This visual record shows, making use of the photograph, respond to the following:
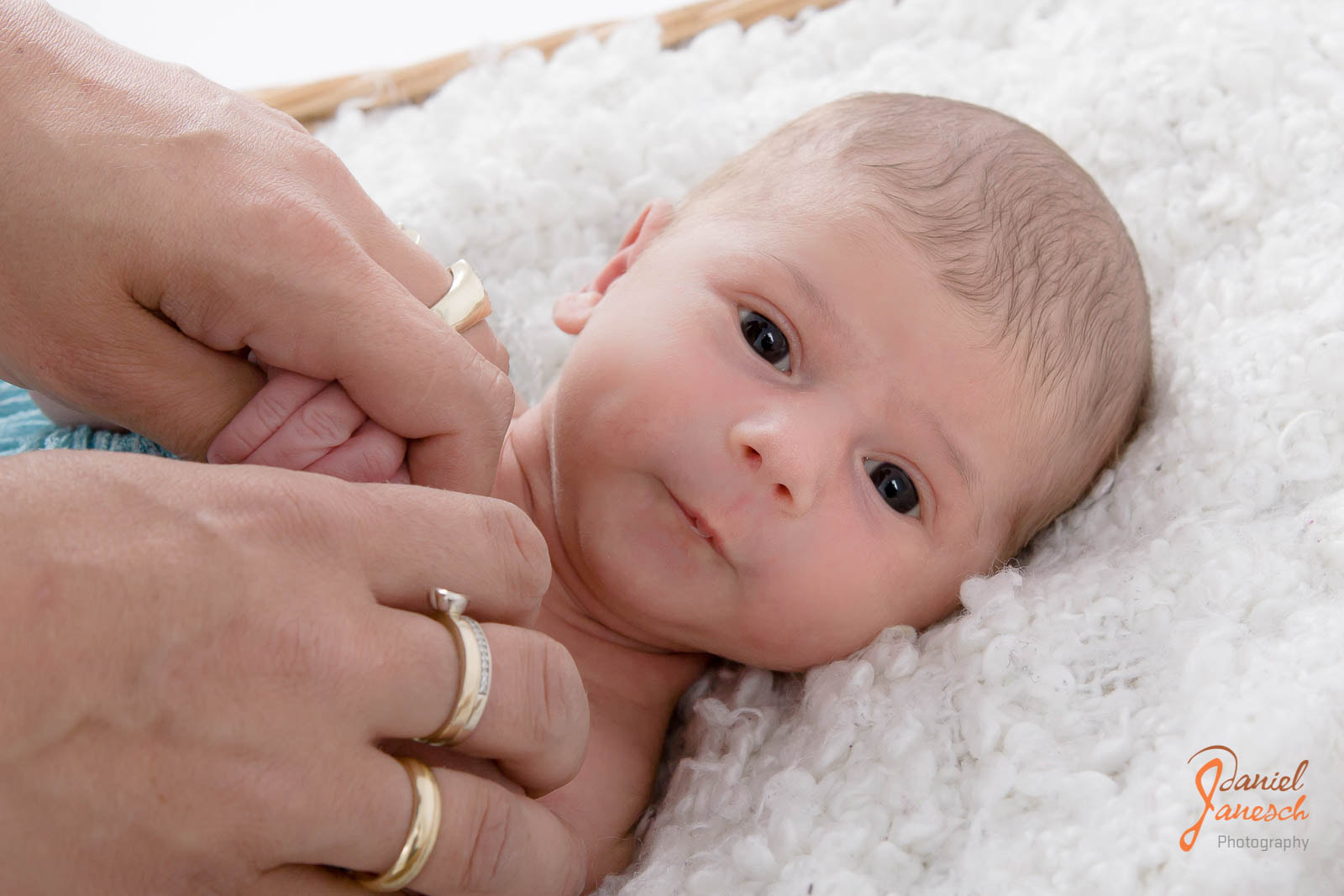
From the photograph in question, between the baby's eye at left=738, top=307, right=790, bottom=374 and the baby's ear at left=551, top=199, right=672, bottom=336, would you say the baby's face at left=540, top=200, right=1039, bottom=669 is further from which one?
the baby's ear at left=551, top=199, right=672, bottom=336

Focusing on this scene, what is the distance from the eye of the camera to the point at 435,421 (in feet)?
3.49

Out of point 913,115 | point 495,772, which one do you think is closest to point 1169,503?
point 913,115

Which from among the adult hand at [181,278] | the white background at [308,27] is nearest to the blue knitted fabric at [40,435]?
the adult hand at [181,278]

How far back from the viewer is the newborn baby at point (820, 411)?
126cm

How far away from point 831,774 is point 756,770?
0.11 metres

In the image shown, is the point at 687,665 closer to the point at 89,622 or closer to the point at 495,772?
the point at 495,772

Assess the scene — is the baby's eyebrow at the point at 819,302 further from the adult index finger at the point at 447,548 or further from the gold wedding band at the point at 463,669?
the gold wedding band at the point at 463,669

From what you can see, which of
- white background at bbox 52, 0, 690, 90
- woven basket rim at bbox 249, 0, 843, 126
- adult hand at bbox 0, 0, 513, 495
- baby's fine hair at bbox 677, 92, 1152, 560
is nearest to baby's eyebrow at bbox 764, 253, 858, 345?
baby's fine hair at bbox 677, 92, 1152, 560

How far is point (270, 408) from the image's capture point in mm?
1061

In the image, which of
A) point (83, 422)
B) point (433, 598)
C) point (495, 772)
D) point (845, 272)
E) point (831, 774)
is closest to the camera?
point (433, 598)

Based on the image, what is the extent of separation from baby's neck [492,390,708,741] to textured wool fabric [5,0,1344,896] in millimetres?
63

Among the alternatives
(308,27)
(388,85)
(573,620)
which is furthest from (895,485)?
(308,27)

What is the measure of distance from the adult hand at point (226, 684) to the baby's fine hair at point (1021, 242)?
0.71m

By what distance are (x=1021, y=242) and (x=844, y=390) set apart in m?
0.29
